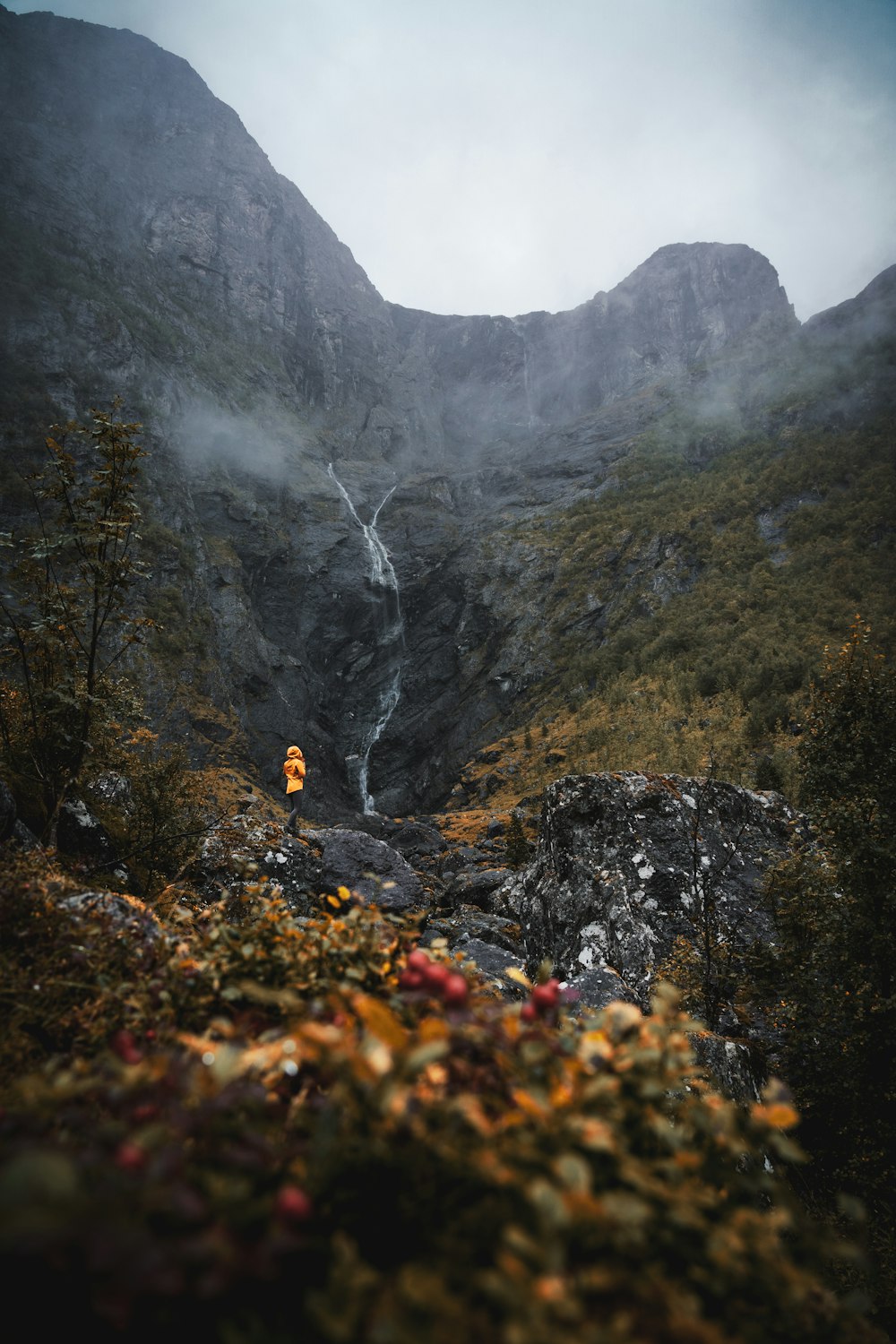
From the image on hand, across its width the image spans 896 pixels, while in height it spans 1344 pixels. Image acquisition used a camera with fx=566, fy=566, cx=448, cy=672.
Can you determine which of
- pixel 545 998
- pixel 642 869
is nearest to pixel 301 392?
pixel 642 869

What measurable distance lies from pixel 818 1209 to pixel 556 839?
17.3 ft

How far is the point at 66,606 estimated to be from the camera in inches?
226

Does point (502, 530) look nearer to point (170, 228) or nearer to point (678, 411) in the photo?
point (678, 411)

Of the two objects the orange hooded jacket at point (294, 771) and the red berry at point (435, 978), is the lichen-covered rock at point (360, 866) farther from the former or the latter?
the red berry at point (435, 978)

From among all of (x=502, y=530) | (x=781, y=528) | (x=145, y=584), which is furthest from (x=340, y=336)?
(x=781, y=528)

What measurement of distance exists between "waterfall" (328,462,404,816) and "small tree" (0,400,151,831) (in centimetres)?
3868

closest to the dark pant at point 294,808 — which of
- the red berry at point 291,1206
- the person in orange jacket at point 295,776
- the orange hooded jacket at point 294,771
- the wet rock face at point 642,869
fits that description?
the person in orange jacket at point 295,776

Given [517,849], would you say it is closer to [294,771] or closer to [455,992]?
[294,771]

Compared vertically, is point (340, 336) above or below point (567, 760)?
above

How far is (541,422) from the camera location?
97375mm

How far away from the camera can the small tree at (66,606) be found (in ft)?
17.3

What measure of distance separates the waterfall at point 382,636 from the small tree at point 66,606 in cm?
3868

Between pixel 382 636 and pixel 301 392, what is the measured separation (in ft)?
149

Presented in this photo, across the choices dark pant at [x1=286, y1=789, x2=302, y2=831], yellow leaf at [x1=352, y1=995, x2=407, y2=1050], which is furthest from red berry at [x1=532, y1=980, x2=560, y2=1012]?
dark pant at [x1=286, y1=789, x2=302, y2=831]
